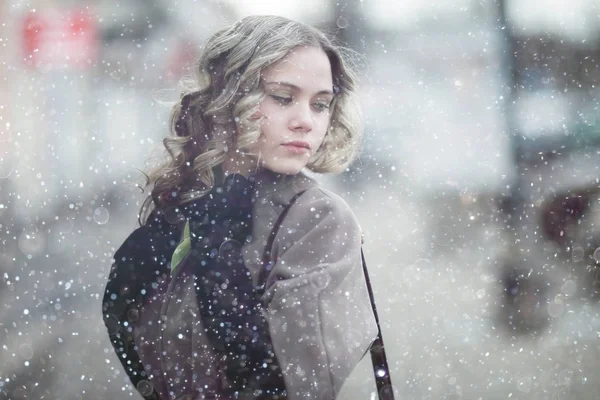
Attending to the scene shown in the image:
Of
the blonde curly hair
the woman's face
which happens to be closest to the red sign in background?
the blonde curly hair

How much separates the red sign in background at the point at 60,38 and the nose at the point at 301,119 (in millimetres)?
347

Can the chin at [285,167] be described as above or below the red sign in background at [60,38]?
below

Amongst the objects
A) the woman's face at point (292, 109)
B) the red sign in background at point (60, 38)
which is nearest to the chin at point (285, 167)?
the woman's face at point (292, 109)

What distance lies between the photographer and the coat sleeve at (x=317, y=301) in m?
0.62

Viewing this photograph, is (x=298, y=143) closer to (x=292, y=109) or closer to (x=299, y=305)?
(x=292, y=109)

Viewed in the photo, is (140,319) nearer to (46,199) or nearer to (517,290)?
(46,199)

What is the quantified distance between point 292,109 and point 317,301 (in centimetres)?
22

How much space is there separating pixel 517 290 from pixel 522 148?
219mm

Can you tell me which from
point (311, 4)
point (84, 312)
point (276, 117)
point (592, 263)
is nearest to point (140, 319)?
point (84, 312)

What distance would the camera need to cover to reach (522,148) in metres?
0.85

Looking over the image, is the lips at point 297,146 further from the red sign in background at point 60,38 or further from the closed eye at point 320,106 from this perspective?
the red sign in background at point 60,38

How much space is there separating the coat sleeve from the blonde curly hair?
87mm

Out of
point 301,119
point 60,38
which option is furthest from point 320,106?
point 60,38

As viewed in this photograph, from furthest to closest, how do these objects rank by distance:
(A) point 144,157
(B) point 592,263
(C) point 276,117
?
(B) point 592,263, (A) point 144,157, (C) point 276,117
